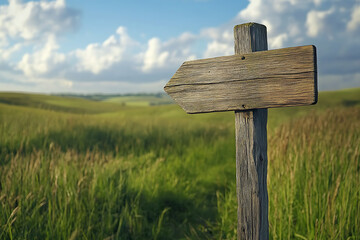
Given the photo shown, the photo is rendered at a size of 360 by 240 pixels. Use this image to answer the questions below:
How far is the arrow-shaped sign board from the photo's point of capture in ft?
5.55

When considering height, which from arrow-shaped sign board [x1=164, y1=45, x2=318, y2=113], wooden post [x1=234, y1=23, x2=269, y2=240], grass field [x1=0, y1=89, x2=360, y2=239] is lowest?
grass field [x1=0, y1=89, x2=360, y2=239]

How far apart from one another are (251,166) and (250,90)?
501 millimetres

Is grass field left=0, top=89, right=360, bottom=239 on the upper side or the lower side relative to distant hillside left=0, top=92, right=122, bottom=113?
lower

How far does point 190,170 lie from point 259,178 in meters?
3.68

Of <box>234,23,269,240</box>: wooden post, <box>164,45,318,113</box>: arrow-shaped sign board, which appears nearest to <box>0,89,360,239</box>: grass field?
<box>234,23,269,240</box>: wooden post

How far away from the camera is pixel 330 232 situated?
2.44 metres

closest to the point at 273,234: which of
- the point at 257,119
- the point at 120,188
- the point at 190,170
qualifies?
the point at 257,119

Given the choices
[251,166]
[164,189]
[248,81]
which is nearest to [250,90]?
[248,81]

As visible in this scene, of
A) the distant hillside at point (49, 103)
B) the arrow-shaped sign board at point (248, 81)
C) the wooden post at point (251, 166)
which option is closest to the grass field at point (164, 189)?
the wooden post at point (251, 166)

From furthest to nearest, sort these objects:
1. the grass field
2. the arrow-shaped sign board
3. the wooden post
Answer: the grass field < the wooden post < the arrow-shaped sign board

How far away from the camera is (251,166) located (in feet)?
6.20

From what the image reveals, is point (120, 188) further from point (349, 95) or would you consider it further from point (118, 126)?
point (349, 95)

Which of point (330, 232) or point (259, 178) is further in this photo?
point (330, 232)

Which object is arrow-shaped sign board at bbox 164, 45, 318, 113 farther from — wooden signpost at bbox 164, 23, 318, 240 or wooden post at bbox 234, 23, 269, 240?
wooden post at bbox 234, 23, 269, 240
